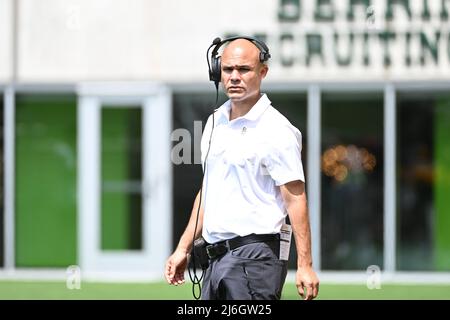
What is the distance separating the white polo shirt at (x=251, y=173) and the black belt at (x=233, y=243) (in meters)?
0.02

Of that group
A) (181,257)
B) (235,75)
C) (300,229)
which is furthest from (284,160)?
(181,257)

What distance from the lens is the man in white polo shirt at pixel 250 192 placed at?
16.2 ft

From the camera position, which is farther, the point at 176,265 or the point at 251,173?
the point at 176,265

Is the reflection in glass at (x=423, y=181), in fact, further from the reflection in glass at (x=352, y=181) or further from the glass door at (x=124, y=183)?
the glass door at (x=124, y=183)

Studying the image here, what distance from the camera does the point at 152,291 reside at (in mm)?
12391

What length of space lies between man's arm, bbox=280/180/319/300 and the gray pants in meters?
0.18

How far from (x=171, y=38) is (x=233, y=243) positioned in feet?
29.0

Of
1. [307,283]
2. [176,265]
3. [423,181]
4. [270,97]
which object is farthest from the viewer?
[423,181]

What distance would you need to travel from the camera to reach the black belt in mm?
5004

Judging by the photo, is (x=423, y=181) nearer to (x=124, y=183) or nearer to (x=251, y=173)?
(x=124, y=183)

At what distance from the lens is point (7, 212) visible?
46.3 feet

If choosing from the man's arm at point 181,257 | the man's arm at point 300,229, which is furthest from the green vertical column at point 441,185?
the man's arm at point 300,229

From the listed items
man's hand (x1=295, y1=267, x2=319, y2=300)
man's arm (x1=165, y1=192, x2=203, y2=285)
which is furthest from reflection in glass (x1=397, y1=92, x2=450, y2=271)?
man's hand (x1=295, y1=267, x2=319, y2=300)

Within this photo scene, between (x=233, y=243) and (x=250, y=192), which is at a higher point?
(x=250, y=192)
